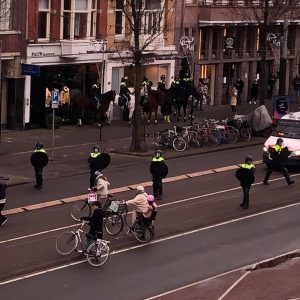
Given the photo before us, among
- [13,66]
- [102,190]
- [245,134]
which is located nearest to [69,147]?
[13,66]

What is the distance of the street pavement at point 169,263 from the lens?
59.9 ft

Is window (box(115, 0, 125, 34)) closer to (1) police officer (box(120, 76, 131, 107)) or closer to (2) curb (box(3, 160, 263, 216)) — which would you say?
(1) police officer (box(120, 76, 131, 107))

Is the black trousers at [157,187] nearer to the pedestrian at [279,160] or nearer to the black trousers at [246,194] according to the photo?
the black trousers at [246,194]

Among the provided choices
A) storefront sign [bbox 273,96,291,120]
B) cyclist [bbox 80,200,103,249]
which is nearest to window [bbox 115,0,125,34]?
storefront sign [bbox 273,96,291,120]

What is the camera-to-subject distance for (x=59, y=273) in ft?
64.0

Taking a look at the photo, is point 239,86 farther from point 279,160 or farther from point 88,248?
point 88,248

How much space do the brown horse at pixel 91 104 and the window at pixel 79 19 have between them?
2.89 metres

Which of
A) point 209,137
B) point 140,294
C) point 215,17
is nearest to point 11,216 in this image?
point 140,294

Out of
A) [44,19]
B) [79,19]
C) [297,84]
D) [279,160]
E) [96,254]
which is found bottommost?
[96,254]

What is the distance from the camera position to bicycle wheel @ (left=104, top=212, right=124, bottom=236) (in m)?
22.8

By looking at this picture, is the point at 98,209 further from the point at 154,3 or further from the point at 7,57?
the point at 154,3

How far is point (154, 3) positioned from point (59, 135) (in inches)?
Result: 364

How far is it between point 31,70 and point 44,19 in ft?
12.1

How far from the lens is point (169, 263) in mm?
20609
